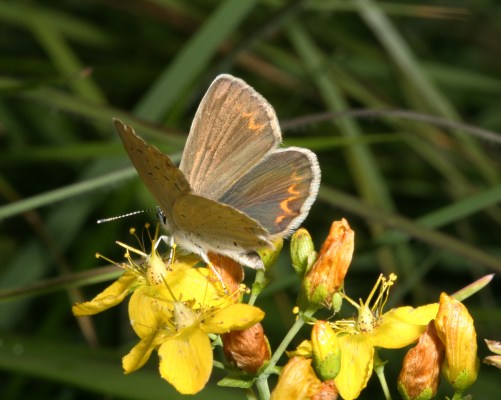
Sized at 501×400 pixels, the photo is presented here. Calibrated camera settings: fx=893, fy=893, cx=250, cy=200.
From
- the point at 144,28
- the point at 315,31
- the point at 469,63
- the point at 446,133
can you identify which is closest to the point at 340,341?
the point at 446,133

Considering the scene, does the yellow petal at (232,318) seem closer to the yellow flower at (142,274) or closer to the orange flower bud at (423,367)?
the yellow flower at (142,274)

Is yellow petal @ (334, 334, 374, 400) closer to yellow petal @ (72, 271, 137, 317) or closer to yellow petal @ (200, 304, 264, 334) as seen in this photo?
yellow petal @ (200, 304, 264, 334)

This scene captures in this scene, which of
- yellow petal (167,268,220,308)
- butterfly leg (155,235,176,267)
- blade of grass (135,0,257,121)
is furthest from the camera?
blade of grass (135,0,257,121)

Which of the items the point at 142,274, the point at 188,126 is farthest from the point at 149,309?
the point at 188,126

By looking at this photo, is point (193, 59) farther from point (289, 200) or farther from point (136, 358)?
point (136, 358)

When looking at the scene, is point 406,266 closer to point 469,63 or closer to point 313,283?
point 313,283

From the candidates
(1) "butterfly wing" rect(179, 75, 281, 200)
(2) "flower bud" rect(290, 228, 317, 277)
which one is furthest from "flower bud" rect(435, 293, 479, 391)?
(1) "butterfly wing" rect(179, 75, 281, 200)
